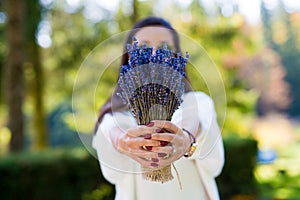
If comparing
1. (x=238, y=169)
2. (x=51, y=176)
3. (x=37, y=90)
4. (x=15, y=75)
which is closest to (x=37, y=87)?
(x=37, y=90)

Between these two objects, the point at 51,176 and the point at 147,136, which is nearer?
the point at 147,136

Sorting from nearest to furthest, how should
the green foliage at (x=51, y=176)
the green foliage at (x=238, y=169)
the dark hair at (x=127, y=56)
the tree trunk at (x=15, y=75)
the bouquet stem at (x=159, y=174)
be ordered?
the bouquet stem at (x=159, y=174)
the dark hair at (x=127, y=56)
the green foliage at (x=51, y=176)
the green foliage at (x=238, y=169)
the tree trunk at (x=15, y=75)

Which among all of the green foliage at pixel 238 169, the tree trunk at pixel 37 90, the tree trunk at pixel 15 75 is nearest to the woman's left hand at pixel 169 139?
the green foliage at pixel 238 169

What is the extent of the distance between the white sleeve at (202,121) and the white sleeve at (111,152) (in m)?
0.17

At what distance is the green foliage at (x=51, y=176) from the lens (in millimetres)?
4574

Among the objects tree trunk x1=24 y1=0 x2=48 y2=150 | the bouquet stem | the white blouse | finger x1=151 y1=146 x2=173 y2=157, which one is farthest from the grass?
finger x1=151 y1=146 x2=173 y2=157

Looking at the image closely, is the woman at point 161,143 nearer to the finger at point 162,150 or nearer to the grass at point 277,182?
the finger at point 162,150

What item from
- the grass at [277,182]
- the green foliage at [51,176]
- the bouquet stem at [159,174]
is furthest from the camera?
the grass at [277,182]

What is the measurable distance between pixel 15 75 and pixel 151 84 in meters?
5.16

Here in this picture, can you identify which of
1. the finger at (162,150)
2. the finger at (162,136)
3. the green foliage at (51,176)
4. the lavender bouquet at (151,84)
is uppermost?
the green foliage at (51,176)

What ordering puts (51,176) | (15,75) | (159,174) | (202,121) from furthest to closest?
(15,75)
(51,176)
(202,121)
(159,174)

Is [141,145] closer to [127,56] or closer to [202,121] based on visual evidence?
[202,121]

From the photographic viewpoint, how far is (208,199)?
4.95ft

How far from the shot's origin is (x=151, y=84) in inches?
46.6
